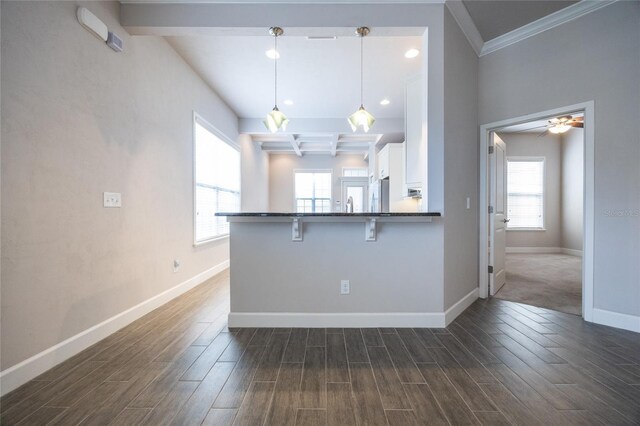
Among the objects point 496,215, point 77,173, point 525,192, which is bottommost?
point 496,215

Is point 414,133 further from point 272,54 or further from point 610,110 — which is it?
point 272,54

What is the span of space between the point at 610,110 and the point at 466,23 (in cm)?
154

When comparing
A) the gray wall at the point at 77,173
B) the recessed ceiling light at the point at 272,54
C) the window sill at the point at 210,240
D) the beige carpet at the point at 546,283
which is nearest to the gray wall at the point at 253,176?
the window sill at the point at 210,240

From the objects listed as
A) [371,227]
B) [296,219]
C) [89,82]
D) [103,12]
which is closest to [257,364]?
[296,219]

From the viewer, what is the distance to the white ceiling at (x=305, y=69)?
3094 mm

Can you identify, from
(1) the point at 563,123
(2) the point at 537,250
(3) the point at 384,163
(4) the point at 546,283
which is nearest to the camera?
(4) the point at 546,283

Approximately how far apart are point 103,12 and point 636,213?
492 cm

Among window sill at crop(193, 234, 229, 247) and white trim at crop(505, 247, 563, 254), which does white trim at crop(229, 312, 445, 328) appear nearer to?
window sill at crop(193, 234, 229, 247)

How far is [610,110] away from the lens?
8.05 ft

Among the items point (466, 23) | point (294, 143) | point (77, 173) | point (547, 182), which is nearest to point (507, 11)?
point (466, 23)

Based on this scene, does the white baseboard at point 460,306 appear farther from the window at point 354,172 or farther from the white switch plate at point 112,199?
the window at point 354,172

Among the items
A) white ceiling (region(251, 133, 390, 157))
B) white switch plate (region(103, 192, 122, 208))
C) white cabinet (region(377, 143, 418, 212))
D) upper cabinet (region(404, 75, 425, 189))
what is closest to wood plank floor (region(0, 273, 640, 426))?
white switch plate (region(103, 192, 122, 208))

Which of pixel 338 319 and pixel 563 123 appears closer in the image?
pixel 338 319

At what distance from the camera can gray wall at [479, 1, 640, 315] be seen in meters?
2.37
